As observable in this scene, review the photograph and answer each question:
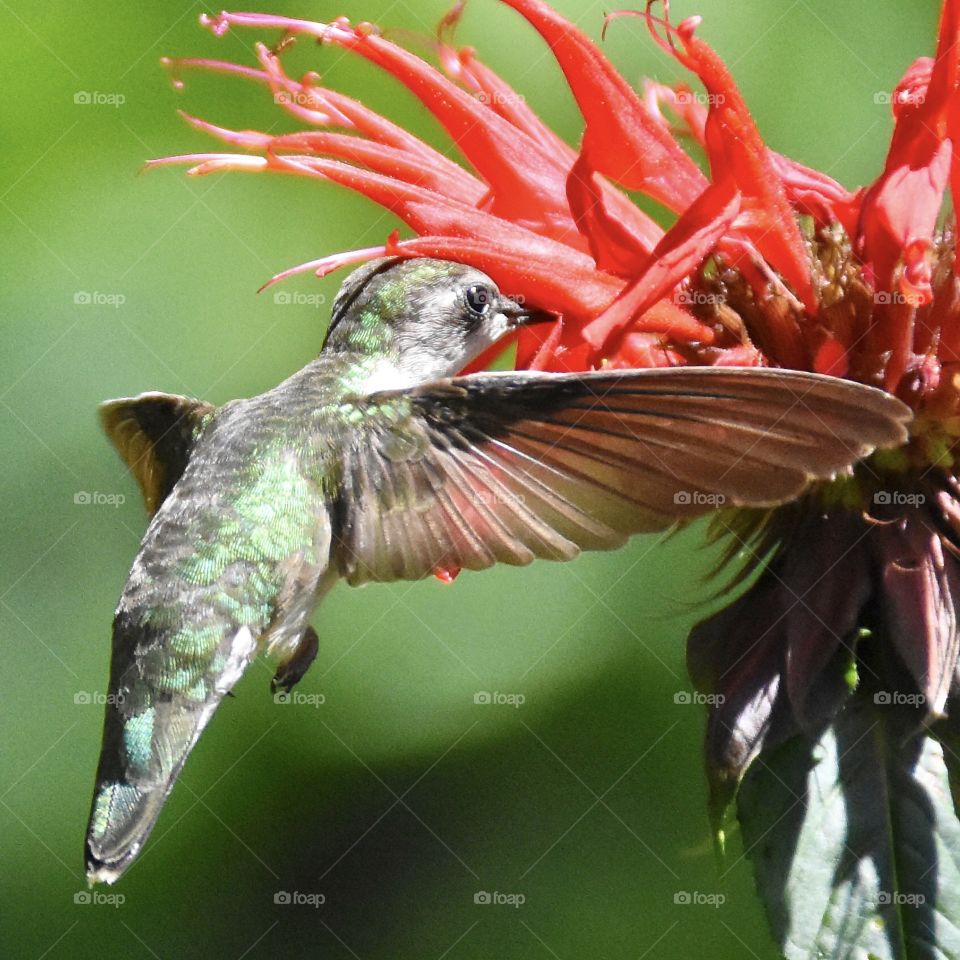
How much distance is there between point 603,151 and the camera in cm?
120

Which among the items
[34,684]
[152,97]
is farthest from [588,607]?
[152,97]

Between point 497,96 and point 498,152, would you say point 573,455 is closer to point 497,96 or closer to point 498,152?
point 498,152

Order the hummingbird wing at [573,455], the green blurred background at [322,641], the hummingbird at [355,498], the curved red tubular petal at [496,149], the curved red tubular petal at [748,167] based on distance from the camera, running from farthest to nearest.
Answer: the green blurred background at [322,641], the curved red tubular petal at [496,149], the curved red tubular petal at [748,167], the hummingbird at [355,498], the hummingbird wing at [573,455]

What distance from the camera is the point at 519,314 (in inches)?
46.8

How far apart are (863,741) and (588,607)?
49cm

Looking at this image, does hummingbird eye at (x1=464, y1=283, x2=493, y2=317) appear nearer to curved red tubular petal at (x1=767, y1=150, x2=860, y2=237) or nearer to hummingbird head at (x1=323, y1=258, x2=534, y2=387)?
hummingbird head at (x1=323, y1=258, x2=534, y2=387)

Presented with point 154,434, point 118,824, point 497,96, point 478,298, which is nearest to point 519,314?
point 478,298

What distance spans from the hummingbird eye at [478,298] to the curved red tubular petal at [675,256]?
0.12 meters

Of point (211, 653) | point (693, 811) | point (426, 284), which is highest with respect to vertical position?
point (426, 284)

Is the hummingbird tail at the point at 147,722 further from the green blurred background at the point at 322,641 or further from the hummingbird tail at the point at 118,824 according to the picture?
the green blurred background at the point at 322,641

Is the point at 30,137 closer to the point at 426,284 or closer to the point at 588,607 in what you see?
the point at 426,284

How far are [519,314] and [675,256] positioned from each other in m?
0.16

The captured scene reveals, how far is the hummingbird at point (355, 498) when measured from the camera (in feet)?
3.40

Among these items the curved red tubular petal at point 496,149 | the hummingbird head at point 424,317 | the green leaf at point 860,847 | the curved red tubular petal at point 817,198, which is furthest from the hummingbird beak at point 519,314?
the green leaf at point 860,847
